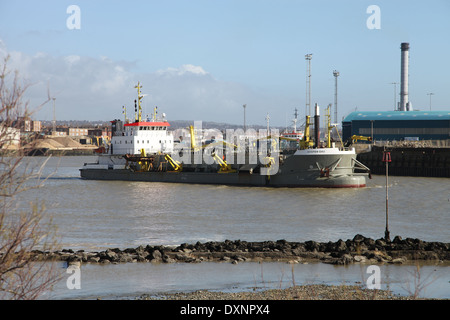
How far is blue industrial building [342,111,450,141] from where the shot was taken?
8662cm

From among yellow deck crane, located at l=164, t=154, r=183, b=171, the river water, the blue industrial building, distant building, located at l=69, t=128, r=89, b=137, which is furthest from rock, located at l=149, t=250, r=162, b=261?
distant building, located at l=69, t=128, r=89, b=137

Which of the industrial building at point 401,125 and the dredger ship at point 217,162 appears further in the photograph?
the industrial building at point 401,125

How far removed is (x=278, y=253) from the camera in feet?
63.2

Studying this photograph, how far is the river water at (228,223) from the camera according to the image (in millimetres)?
16406

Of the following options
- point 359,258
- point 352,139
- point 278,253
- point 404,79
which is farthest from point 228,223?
point 404,79

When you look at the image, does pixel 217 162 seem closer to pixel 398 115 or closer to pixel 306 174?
pixel 306 174

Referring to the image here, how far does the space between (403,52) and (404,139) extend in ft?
96.5

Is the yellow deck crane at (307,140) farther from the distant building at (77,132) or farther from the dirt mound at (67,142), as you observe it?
the distant building at (77,132)

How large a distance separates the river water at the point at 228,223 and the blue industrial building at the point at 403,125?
1497 inches

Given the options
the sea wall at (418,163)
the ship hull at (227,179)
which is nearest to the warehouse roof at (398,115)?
the sea wall at (418,163)

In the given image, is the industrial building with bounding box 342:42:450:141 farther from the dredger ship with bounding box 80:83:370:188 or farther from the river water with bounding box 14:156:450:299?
the dredger ship with bounding box 80:83:370:188

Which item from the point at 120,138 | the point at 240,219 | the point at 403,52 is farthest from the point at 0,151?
the point at 403,52

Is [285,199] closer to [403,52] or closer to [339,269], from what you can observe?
[339,269]

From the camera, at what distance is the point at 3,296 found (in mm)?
14070
